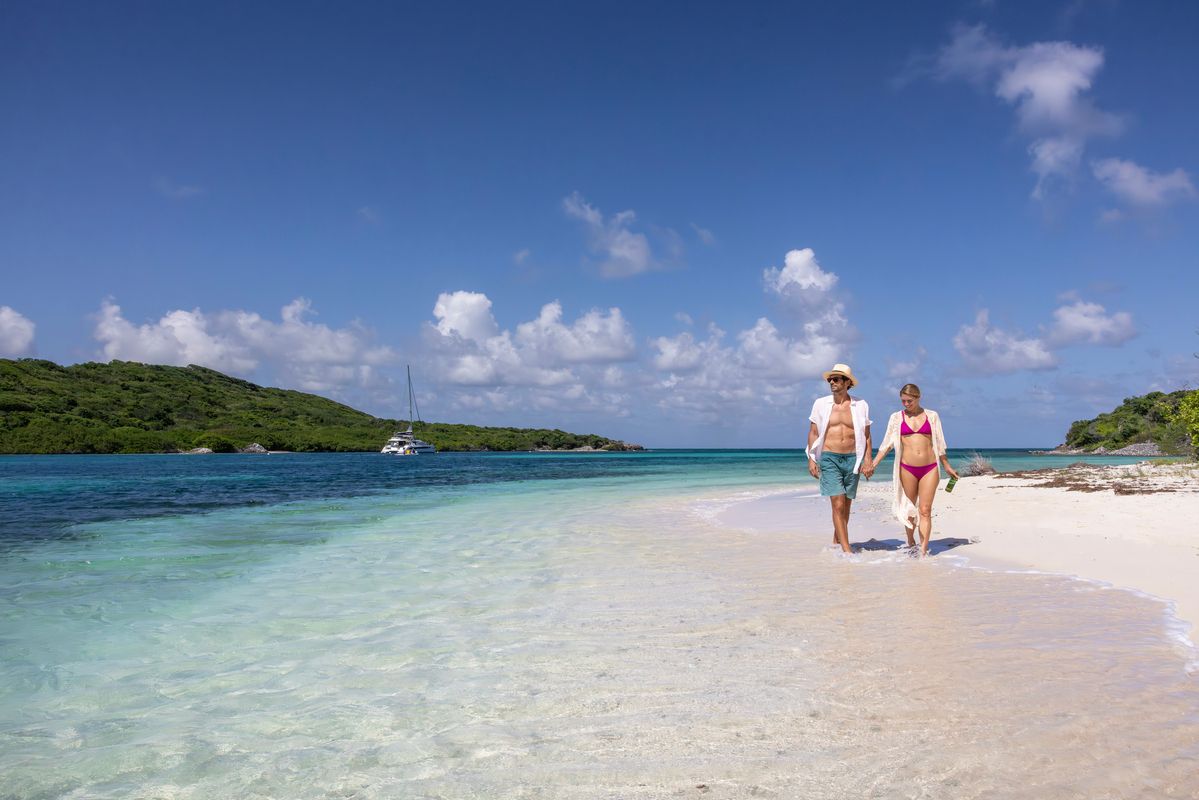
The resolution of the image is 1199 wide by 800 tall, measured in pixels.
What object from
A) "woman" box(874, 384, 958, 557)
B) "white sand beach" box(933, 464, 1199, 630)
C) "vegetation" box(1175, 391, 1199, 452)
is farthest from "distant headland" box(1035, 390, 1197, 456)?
"woman" box(874, 384, 958, 557)

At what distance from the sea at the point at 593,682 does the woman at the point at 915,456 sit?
757mm

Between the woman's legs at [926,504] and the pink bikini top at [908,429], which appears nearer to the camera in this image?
the woman's legs at [926,504]

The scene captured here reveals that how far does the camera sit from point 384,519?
1677 cm

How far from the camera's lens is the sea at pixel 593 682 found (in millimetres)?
3229

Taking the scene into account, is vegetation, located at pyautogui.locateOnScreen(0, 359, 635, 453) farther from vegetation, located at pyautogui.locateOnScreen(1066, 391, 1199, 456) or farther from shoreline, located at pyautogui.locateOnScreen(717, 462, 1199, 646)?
shoreline, located at pyautogui.locateOnScreen(717, 462, 1199, 646)

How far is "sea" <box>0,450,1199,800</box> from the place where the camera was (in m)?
3.23

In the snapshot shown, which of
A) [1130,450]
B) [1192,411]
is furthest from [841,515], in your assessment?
[1130,450]

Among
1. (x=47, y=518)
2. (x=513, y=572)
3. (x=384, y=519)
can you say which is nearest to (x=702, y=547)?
(x=513, y=572)

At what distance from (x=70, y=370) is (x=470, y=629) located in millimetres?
201719

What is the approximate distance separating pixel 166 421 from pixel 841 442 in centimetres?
16265

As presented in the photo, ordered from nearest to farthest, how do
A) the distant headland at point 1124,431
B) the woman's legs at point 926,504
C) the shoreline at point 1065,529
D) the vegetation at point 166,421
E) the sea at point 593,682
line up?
the sea at point 593,682
the shoreline at point 1065,529
the woman's legs at point 926,504
the distant headland at point 1124,431
the vegetation at point 166,421

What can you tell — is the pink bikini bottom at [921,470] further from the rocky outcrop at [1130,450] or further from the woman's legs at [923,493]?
the rocky outcrop at [1130,450]

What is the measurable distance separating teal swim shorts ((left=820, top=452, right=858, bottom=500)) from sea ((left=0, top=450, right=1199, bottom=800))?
928 millimetres

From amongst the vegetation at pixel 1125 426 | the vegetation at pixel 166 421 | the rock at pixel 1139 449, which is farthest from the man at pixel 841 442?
the vegetation at pixel 166 421
